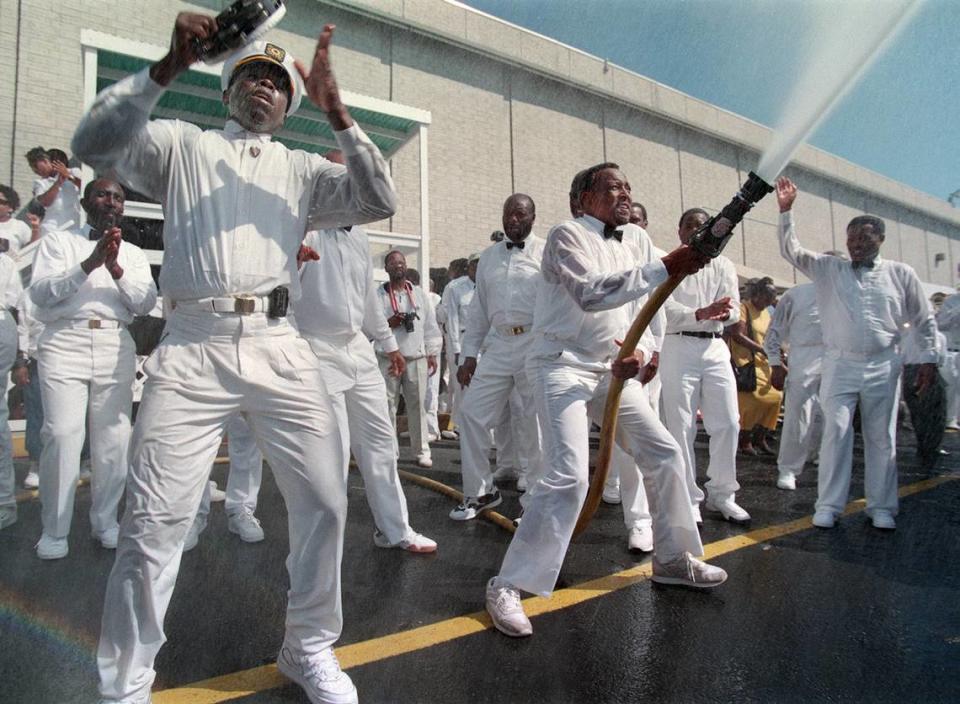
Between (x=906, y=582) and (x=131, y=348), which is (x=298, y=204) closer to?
(x=131, y=348)

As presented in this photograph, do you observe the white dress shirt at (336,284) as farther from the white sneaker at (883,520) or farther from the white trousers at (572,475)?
the white sneaker at (883,520)

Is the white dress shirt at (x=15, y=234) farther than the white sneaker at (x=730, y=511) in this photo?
Yes

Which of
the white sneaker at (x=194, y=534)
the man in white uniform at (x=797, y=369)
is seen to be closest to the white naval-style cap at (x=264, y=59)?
the white sneaker at (x=194, y=534)

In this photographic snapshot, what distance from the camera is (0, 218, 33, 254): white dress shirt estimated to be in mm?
6395

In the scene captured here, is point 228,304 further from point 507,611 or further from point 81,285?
point 81,285

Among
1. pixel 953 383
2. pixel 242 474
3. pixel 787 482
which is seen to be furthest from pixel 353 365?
pixel 953 383

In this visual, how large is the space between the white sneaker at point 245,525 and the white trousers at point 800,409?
491 centimetres

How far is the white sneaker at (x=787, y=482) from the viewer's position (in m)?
6.12

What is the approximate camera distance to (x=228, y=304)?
2355mm

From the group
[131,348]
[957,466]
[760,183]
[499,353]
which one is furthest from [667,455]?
[957,466]

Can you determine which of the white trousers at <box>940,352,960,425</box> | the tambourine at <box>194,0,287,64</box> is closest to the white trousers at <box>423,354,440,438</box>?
the tambourine at <box>194,0,287,64</box>

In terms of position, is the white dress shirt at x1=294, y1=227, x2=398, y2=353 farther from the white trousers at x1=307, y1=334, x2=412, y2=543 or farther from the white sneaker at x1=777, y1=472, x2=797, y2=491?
the white sneaker at x1=777, y1=472, x2=797, y2=491

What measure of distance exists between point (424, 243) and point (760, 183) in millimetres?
7836

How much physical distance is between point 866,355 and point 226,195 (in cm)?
469
